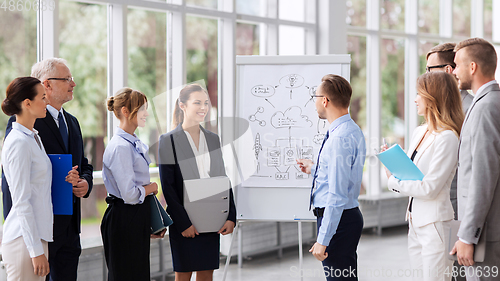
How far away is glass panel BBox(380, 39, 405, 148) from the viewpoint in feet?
21.3

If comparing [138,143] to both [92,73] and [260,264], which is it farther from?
[260,264]

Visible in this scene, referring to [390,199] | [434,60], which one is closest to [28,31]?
[434,60]

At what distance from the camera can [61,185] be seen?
2.30 metres

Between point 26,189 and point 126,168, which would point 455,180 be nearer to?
point 126,168

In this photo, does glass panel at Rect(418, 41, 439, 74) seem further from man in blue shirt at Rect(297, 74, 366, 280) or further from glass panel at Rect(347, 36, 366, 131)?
man in blue shirt at Rect(297, 74, 366, 280)

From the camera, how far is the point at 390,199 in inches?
246

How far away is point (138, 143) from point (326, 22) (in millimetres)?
3521

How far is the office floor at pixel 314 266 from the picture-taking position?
170 inches

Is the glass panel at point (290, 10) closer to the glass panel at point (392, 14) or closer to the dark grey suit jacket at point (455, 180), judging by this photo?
the glass panel at point (392, 14)

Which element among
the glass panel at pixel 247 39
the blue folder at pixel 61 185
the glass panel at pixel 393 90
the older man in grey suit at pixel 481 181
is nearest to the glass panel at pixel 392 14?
the glass panel at pixel 393 90

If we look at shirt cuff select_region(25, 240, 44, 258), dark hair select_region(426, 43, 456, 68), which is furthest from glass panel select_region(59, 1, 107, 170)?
dark hair select_region(426, 43, 456, 68)

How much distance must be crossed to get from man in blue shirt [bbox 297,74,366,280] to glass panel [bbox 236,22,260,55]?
2.82m

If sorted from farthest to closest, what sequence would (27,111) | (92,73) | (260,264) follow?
1. (260,264)
2. (92,73)
3. (27,111)

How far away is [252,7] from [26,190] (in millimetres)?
3638
